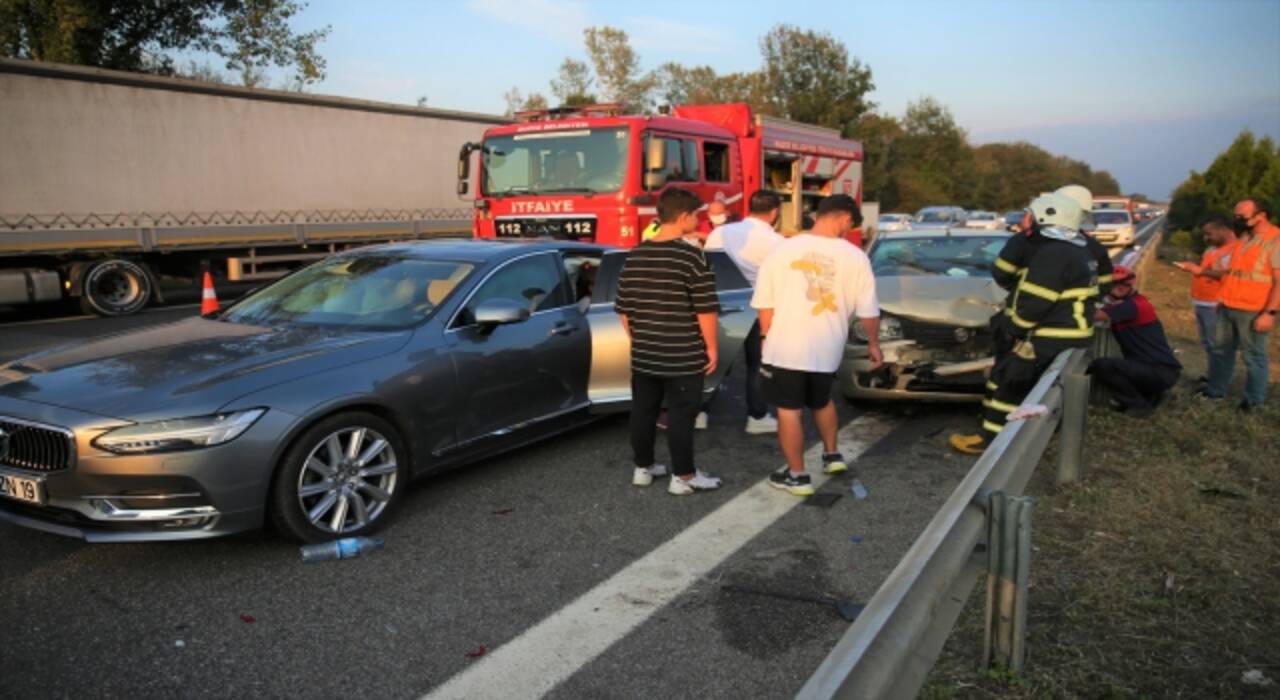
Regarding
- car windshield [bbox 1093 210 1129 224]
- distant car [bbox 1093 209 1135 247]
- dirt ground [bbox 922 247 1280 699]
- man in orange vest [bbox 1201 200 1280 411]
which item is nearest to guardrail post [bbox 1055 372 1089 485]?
dirt ground [bbox 922 247 1280 699]

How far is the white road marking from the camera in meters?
3.08

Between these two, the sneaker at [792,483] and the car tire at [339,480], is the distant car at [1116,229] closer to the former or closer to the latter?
the sneaker at [792,483]

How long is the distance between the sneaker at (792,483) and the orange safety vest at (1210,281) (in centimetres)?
426

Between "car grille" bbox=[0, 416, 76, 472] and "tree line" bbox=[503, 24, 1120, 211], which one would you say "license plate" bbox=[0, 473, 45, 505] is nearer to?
"car grille" bbox=[0, 416, 76, 472]

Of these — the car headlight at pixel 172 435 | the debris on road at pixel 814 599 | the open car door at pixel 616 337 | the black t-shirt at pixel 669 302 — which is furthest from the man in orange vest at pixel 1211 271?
the car headlight at pixel 172 435

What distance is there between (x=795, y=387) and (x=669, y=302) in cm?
81

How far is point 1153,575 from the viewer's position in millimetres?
3805

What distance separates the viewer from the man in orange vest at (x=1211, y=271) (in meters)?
7.19

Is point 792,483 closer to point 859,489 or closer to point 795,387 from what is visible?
point 859,489

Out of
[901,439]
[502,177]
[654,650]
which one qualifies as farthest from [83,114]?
[654,650]

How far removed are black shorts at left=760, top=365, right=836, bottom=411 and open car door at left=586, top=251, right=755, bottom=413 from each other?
2.97 ft

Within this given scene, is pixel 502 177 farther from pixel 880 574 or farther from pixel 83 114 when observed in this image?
pixel 880 574

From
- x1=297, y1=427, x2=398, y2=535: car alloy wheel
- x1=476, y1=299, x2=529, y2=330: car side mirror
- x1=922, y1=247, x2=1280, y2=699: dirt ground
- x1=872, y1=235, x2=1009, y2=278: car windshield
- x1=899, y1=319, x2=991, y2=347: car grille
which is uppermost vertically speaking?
x1=872, y1=235, x2=1009, y2=278: car windshield

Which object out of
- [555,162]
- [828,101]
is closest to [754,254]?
[555,162]
